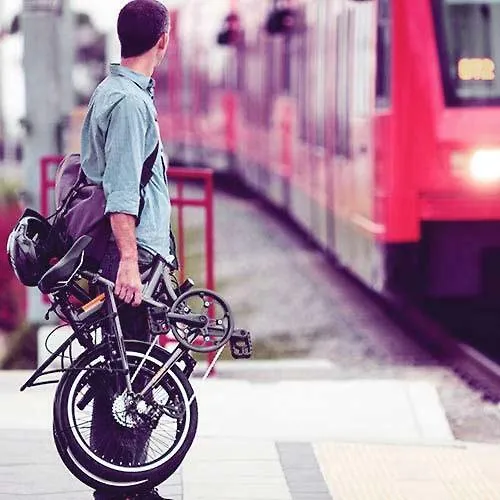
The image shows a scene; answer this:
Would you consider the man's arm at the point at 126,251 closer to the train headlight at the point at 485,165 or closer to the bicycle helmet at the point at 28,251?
the bicycle helmet at the point at 28,251

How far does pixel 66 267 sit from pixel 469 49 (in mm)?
5965

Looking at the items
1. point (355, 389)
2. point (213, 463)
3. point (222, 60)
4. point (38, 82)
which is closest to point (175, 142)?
point (222, 60)

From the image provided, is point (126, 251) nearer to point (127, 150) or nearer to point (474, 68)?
point (127, 150)

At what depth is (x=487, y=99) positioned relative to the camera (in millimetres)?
11234

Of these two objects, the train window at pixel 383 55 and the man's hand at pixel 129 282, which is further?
the train window at pixel 383 55

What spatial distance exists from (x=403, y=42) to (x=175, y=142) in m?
17.2

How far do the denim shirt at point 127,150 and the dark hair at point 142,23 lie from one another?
0.38 ft

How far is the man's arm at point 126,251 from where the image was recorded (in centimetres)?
579

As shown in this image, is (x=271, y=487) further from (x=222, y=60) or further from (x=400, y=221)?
(x=222, y=60)

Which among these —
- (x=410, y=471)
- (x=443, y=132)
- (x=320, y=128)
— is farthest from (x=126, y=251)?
(x=320, y=128)

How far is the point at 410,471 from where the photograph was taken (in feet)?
23.1

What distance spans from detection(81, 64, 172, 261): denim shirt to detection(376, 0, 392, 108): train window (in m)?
5.58

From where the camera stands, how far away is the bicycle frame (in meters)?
5.93

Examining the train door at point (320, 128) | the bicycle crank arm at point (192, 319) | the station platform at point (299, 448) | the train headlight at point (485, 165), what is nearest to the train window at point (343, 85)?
the train door at point (320, 128)
